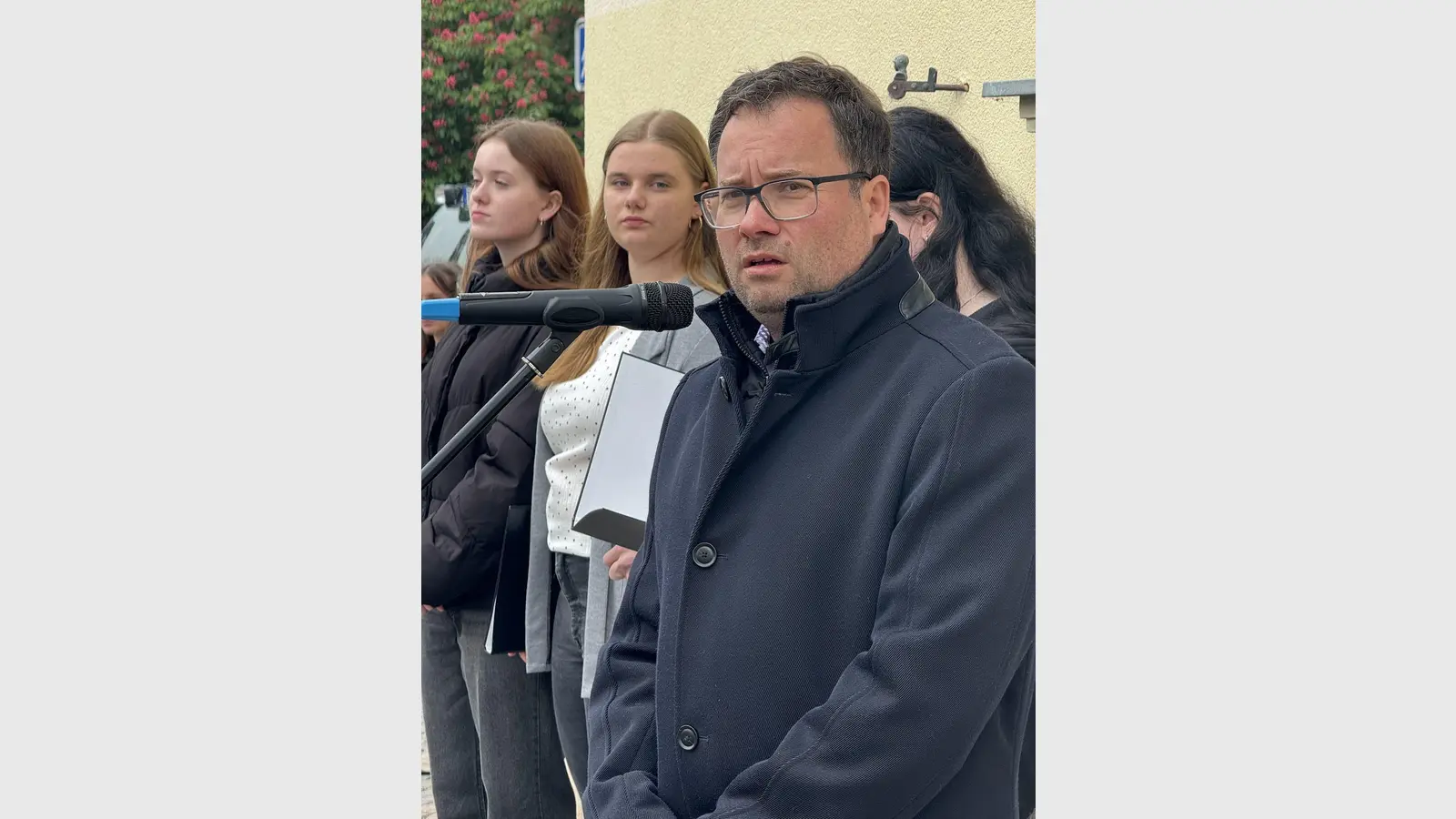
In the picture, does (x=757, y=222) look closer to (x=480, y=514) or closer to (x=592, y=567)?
(x=592, y=567)

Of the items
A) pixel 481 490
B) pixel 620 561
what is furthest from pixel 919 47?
pixel 620 561

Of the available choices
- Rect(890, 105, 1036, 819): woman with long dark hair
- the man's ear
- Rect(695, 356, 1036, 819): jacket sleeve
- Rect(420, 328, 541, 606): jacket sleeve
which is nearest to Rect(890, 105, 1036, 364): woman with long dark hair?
Rect(890, 105, 1036, 819): woman with long dark hair

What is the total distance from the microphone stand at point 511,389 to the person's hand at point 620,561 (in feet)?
2.23

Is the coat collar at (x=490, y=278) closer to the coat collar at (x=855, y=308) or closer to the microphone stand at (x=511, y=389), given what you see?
the microphone stand at (x=511, y=389)

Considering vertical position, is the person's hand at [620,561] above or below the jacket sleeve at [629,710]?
above

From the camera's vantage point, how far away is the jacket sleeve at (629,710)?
2.02 meters

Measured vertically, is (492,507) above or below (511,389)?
below

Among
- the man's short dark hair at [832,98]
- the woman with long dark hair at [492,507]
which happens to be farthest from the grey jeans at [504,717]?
the man's short dark hair at [832,98]

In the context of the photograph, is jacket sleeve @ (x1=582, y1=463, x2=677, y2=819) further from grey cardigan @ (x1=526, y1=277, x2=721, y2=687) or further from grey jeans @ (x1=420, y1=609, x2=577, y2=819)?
grey jeans @ (x1=420, y1=609, x2=577, y2=819)

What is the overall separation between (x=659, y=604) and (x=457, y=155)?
4707 mm

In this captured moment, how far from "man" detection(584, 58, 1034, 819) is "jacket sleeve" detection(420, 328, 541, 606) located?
130 centimetres

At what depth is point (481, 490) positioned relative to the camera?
335 centimetres

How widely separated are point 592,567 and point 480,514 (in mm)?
451

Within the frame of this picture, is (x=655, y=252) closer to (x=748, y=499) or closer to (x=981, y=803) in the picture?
(x=748, y=499)
